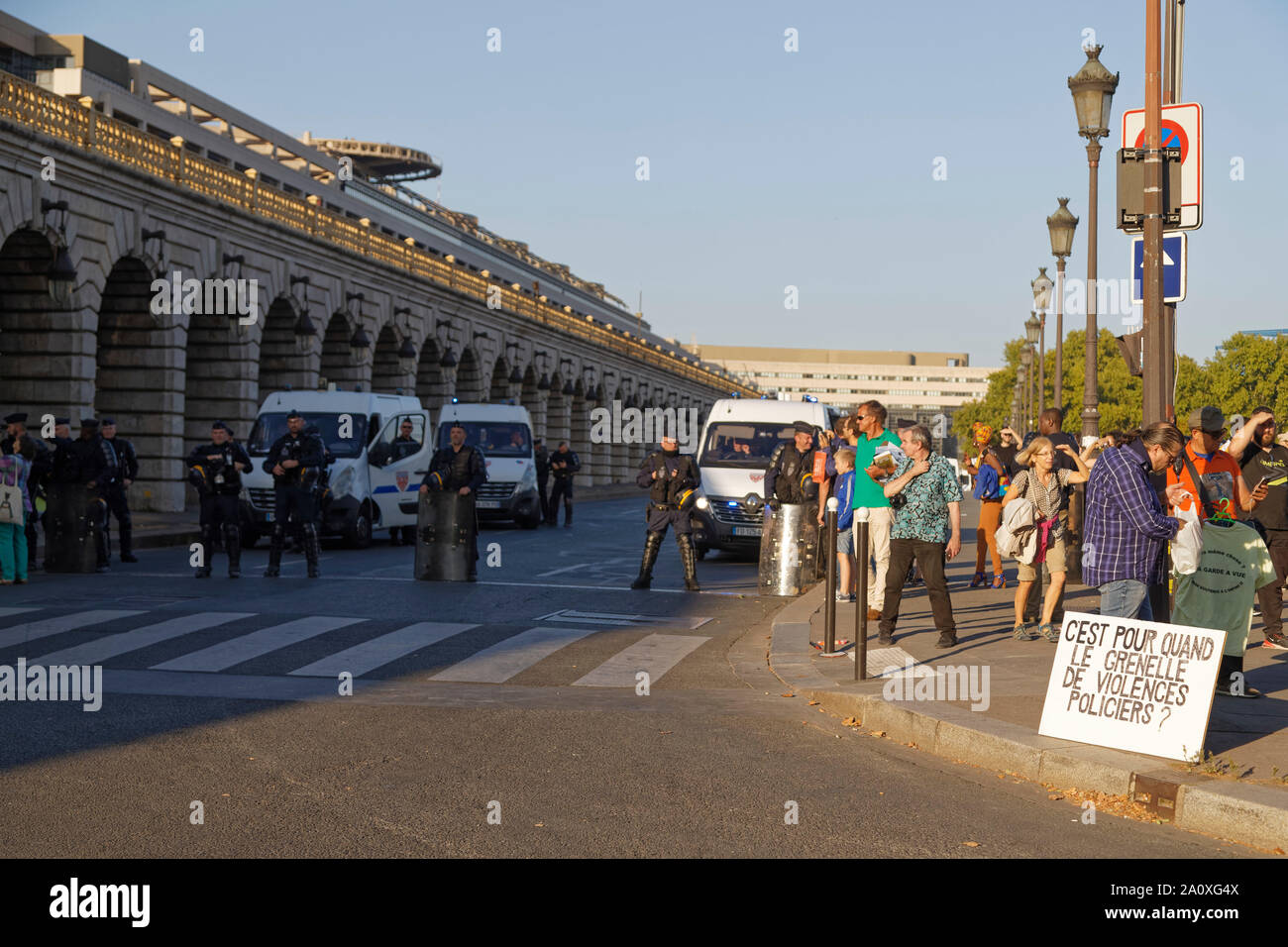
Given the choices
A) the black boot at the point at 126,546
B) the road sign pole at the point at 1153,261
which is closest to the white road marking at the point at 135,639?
the black boot at the point at 126,546

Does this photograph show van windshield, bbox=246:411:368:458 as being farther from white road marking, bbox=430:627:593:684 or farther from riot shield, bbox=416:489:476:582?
white road marking, bbox=430:627:593:684

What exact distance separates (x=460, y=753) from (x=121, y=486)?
12.8 metres

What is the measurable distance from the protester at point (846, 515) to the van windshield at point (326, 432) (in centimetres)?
1050

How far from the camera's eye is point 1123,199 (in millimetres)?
10000

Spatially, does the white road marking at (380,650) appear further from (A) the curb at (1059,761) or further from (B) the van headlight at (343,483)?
(B) the van headlight at (343,483)

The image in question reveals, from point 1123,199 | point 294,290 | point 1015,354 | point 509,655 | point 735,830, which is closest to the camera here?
point 735,830

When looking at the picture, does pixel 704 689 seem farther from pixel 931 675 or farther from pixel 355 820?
pixel 355 820

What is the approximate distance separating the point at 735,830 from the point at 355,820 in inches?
61.9

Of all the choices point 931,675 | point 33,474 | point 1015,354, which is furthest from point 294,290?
point 1015,354

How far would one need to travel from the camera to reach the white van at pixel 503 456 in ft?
92.9

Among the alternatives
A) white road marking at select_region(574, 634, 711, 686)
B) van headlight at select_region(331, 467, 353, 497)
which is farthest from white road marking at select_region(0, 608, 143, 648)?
van headlight at select_region(331, 467, 353, 497)

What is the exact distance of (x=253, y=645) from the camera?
1110 centimetres

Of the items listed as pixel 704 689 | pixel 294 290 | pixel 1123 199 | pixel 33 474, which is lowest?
pixel 704 689
